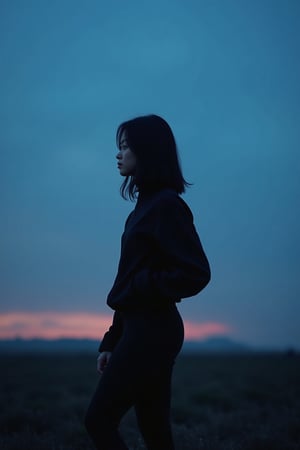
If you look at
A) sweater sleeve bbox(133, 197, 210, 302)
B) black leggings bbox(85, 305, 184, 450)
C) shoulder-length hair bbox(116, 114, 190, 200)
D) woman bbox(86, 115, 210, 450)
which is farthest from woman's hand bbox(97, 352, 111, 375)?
shoulder-length hair bbox(116, 114, 190, 200)

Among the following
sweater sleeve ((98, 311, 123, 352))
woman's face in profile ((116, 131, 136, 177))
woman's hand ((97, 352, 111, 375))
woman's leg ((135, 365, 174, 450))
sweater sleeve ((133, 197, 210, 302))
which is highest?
woman's face in profile ((116, 131, 136, 177))

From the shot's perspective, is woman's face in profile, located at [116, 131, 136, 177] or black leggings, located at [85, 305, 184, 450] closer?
black leggings, located at [85, 305, 184, 450]

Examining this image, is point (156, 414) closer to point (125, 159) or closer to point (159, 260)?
point (159, 260)

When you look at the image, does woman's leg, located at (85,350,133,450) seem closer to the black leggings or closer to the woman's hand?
the black leggings

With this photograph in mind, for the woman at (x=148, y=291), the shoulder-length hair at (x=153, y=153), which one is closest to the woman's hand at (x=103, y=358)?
the woman at (x=148, y=291)

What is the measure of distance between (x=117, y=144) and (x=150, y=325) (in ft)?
Answer: 3.55

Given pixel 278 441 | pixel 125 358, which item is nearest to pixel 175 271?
pixel 125 358

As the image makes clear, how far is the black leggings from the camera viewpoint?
7.11 feet

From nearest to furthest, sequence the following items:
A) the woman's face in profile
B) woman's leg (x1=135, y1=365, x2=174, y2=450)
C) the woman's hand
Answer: woman's leg (x1=135, y1=365, x2=174, y2=450), the woman's hand, the woman's face in profile

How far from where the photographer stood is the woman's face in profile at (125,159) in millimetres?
2625

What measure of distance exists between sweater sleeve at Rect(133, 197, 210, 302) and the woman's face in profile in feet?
1.11

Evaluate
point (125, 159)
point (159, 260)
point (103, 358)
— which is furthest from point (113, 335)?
point (125, 159)

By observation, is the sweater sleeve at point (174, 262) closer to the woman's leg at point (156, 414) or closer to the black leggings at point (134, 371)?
the black leggings at point (134, 371)

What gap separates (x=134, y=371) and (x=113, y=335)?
15.7 inches
